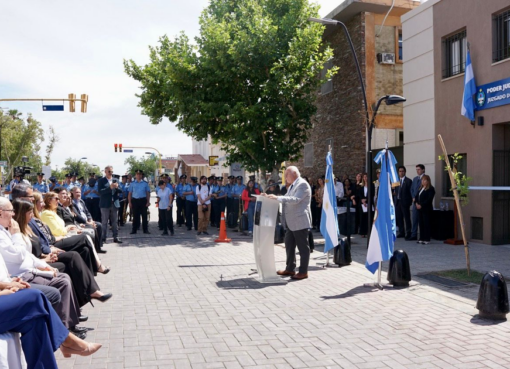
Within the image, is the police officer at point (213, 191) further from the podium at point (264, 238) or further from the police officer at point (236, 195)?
the podium at point (264, 238)

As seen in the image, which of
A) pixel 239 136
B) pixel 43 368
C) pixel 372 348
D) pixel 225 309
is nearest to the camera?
pixel 43 368

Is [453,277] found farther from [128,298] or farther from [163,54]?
[163,54]

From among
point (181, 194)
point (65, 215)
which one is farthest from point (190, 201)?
point (65, 215)

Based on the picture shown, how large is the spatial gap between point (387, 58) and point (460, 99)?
6.57 metres

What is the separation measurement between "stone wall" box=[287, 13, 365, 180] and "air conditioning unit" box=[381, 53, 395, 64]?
833 mm

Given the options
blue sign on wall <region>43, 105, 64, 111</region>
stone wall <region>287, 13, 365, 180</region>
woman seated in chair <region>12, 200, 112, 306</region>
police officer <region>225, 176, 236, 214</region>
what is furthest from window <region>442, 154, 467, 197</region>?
blue sign on wall <region>43, 105, 64, 111</region>

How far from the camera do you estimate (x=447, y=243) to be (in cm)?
1408

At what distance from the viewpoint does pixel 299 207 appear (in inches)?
357

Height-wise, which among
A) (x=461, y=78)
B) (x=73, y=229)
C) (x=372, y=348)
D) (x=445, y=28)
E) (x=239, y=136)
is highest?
(x=445, y=28)

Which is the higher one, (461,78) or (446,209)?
(461,78)

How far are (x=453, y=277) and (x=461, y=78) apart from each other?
7881mm

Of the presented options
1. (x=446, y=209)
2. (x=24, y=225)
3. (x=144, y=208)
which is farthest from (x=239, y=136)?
(x=24, y=225)

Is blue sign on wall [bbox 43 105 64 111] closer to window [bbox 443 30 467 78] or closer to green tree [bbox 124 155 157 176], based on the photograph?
window [bbox 443 30 467 78]

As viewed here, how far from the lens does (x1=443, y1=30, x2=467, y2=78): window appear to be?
1500 cm
